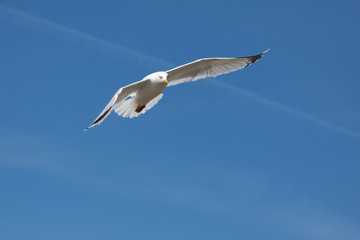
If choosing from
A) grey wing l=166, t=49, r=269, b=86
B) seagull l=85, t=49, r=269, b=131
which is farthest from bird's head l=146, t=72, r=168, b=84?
grey wing l=166, t=49, r=269, b=86

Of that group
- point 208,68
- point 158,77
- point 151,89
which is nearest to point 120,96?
point 151,89

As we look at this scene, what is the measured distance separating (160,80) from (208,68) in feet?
6.88

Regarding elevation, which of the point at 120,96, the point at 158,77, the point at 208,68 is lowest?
the point at 120,96

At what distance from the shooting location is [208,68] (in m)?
13.1

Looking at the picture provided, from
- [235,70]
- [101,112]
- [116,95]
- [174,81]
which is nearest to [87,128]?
[101,112]

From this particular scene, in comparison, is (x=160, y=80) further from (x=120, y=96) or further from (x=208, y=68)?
(x=208, y=68)

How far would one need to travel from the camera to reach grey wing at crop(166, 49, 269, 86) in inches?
504

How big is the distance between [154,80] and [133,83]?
1.62 feet

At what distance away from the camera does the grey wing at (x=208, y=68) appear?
42.0 ft

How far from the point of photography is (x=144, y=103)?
12.3 m

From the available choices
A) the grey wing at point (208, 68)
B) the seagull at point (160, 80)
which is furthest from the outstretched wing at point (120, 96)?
the grey wing at point (208, 68)

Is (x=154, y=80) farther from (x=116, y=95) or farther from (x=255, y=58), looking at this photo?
(x=255, y=58)

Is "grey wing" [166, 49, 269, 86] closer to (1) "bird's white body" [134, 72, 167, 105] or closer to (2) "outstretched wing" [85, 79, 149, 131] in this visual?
(1) "bird's white body" [134, 72, 167, 105]

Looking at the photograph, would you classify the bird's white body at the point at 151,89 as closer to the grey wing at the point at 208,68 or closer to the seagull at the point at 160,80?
the seagull at the point at 160,80
